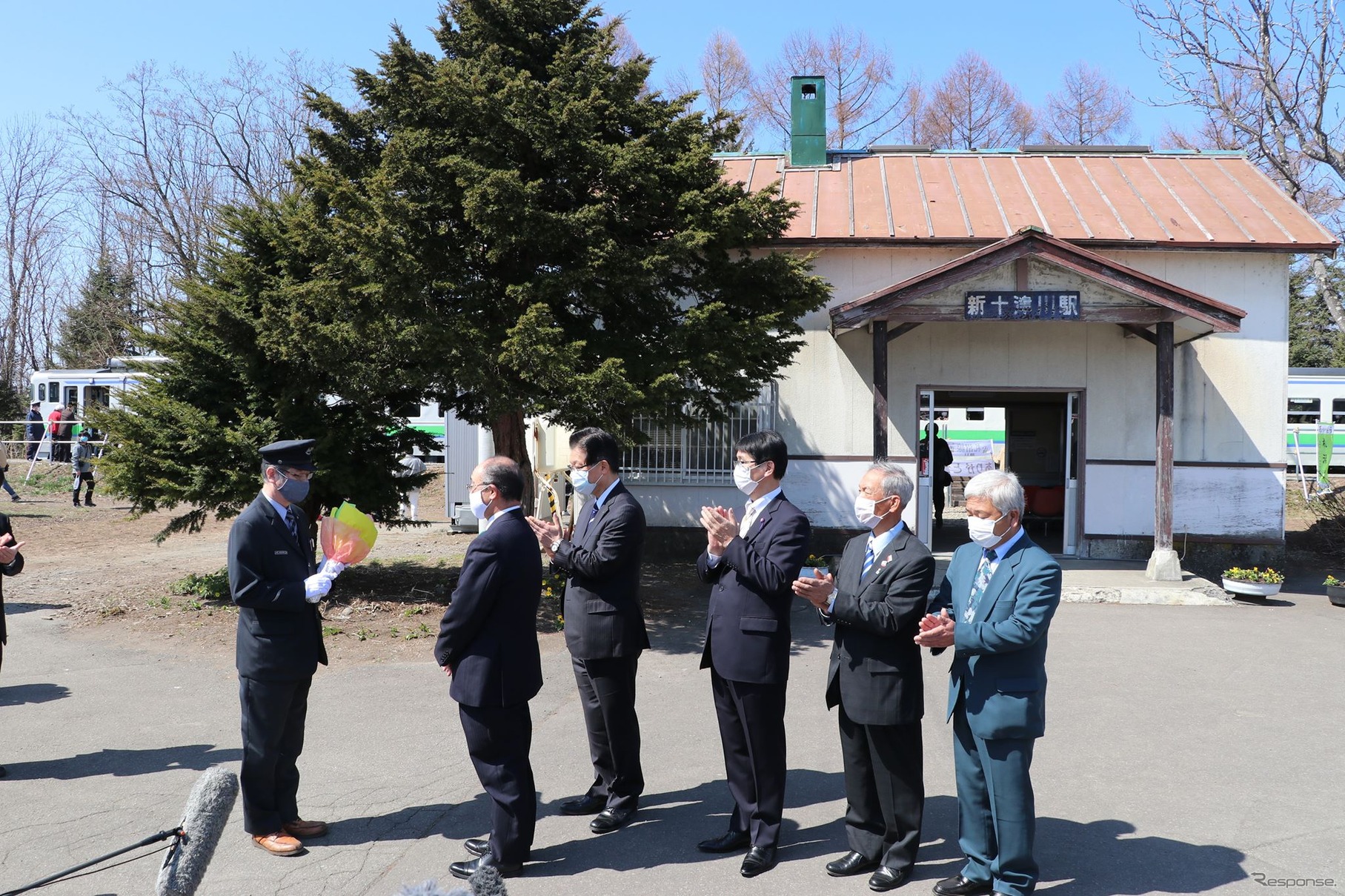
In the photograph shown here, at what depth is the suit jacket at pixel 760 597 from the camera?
4.27 meters

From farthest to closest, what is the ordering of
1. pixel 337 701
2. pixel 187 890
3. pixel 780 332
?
1. pixel 780 332
2. pixel 337 701
3. pixel 187 890

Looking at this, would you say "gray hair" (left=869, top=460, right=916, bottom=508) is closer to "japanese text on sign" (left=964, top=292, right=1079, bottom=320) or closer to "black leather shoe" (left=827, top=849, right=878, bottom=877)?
"black leather shoe" (left=827, top=849, right=878, bottom=877)

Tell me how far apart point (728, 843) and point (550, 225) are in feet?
20.3

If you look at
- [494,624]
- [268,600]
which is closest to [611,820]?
[494,624]

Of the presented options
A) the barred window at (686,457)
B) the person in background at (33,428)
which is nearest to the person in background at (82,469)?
the person in background at (33,428)

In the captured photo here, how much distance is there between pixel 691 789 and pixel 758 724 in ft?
3.84

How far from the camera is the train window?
25.5m

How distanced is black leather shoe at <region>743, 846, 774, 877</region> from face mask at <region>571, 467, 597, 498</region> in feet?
6.29

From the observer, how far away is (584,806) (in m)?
4.98

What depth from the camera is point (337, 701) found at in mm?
7137

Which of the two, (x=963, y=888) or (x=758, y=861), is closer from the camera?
(x=963, y=888)

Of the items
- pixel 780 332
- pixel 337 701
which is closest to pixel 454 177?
pixel 780 332

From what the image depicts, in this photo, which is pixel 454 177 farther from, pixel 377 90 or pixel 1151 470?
pixel 1151 470

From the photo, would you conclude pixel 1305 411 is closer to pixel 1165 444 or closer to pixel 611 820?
pixel 1165 444
